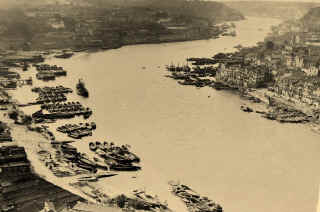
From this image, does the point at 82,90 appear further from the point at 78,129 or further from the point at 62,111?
the point at 78,129

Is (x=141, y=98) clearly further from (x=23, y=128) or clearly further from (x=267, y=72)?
(x=267, y=72)

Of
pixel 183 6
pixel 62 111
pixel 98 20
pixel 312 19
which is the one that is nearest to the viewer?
pixel 62 111

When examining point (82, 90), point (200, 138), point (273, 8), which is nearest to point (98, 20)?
point (82, 90)

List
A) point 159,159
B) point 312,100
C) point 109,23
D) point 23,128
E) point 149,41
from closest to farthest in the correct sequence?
point 159,159
point 23,128
point 312,100
point 109,23
point 149,41

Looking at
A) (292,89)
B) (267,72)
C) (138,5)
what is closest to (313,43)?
(267,72)

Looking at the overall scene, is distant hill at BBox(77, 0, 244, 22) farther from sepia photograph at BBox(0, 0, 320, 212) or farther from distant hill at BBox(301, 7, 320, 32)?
distant hill at BBox(301, 7, 320, 32)

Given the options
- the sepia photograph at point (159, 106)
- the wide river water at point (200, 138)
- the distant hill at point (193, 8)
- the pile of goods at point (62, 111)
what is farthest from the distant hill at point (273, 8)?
the pile of goods at point (62, 111)
